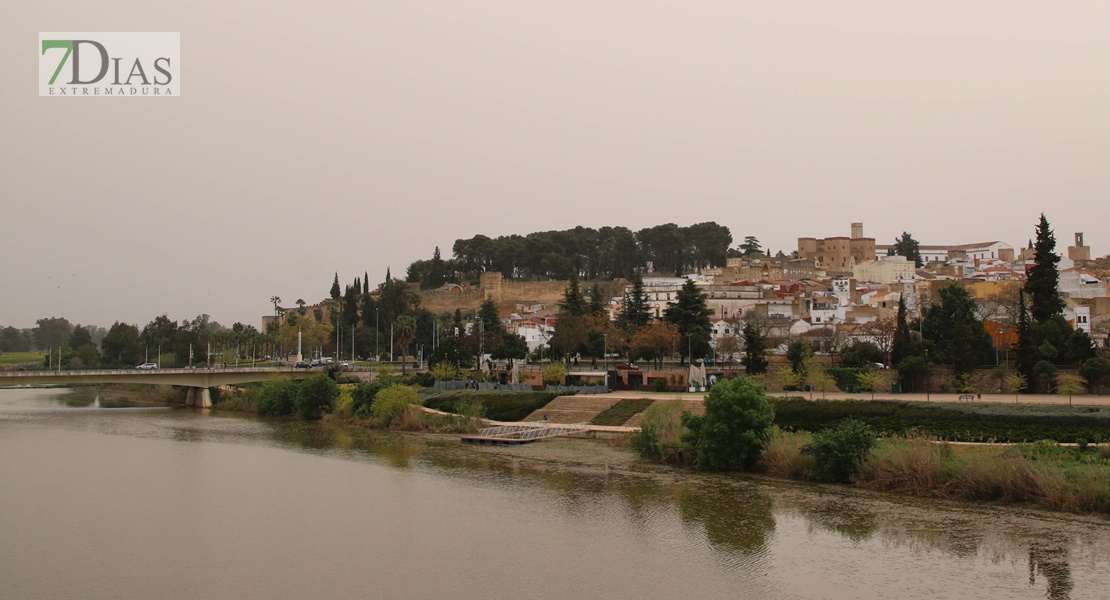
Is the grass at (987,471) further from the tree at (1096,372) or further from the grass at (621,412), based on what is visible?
the tree at (1096,372)

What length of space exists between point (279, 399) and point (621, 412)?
17.0m

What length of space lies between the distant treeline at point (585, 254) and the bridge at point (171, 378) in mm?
43464

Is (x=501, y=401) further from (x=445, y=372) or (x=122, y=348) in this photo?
(x=122, y=348)

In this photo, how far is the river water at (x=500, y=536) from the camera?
516 inches

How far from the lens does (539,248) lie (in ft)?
295

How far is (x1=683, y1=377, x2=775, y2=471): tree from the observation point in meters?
21.1

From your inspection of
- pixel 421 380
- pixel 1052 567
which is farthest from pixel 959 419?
pixel 421 380

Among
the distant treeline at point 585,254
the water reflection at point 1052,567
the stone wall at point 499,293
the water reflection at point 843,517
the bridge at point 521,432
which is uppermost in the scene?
the distant treeline at point 585,254

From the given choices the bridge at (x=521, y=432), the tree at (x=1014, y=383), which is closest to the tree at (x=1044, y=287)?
the tree at (x=1014, y=383)

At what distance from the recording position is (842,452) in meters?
19.5

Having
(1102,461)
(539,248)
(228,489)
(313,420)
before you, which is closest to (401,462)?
(228,489)

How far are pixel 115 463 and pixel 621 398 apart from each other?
16.1m

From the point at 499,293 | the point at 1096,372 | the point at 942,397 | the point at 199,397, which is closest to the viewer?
the point at 1096,372

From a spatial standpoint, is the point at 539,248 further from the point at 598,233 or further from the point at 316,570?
the point at 316,570
